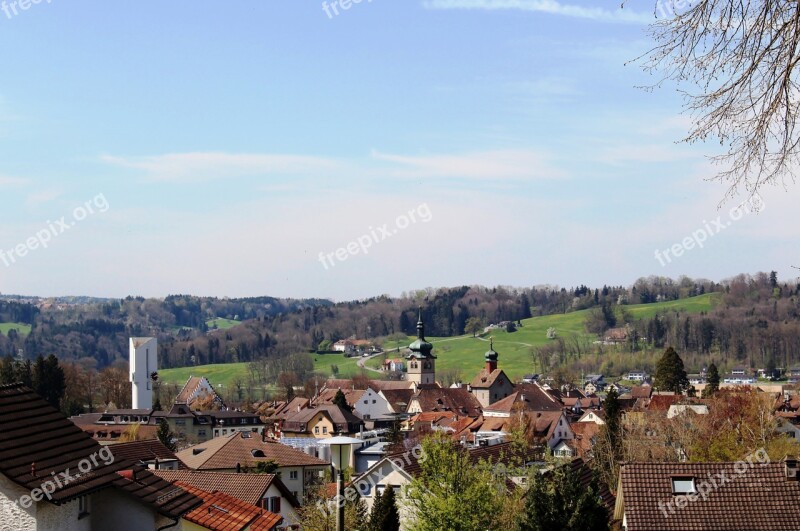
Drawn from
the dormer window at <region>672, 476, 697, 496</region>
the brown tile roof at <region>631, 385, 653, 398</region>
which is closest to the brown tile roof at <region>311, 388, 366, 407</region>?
the brown tile roof at <region>631, 385, 653, 398</region>

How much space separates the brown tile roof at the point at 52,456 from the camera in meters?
12.4

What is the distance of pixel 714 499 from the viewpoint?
69.2ft

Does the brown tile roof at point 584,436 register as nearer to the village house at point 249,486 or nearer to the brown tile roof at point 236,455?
the brown tile roof at point 236,455

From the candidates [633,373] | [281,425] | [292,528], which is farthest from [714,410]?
[633,373]

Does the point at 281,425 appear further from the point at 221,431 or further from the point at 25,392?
the point at 25,392

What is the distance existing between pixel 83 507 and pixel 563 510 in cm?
999

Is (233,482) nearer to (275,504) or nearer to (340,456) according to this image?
(275,504)

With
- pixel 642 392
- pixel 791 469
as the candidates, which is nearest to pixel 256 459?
pixel 791 469

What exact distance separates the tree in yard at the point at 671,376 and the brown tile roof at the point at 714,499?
7888cm

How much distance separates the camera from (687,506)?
20953mm

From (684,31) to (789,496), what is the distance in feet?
49.7

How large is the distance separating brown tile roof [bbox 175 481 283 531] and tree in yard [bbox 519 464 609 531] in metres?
5.62

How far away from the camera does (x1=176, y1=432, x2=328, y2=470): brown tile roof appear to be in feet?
144

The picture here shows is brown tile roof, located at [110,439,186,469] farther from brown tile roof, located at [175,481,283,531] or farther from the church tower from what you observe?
the church tower
